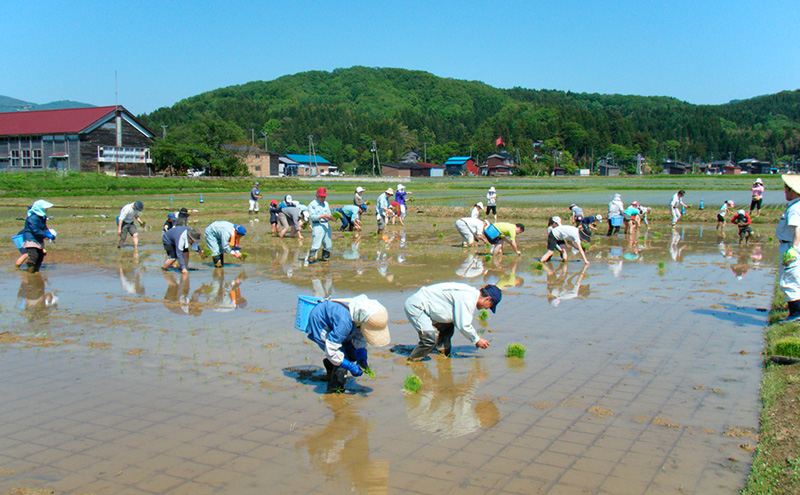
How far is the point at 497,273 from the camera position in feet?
44.7

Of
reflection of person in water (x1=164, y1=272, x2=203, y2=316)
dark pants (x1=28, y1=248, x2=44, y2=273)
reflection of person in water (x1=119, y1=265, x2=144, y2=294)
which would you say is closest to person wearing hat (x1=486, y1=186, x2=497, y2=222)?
reflection of person in water (x1=119, y1=265, x2=144, y2=294)

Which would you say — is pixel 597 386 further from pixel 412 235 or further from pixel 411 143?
pixel 411 143

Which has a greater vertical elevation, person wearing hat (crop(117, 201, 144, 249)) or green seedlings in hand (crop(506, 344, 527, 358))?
person wearing hat (crop(117, 201, 144, 249))

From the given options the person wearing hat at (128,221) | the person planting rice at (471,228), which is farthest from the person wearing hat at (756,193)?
the person wearing hat at (128,221)

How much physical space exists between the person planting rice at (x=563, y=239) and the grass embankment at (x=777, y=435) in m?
7.00

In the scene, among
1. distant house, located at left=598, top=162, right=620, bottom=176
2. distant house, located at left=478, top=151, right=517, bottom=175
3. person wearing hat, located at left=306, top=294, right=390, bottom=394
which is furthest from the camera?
distant house, located at left=598, top=162, right=620, bottom=176

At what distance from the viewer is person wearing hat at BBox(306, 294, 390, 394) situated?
5.95 meters

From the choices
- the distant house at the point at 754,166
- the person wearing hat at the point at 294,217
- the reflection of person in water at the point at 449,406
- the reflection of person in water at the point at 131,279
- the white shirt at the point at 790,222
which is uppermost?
the distant house at the point at 754,166

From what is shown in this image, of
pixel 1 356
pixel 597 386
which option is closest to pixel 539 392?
pixel 597 386

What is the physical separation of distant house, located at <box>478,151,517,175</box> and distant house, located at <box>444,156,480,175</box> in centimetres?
500

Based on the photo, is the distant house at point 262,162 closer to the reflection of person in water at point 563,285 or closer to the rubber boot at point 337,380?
the reflection of person in water at point 563,285

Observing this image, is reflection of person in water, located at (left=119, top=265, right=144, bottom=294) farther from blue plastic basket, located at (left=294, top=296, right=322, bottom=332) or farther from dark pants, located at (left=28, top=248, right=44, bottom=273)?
blue plastic basket, located at (left=294, top=296, right=322, bottom=332)

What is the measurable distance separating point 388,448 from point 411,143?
15577 centimetres

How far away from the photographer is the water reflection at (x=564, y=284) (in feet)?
36.8
